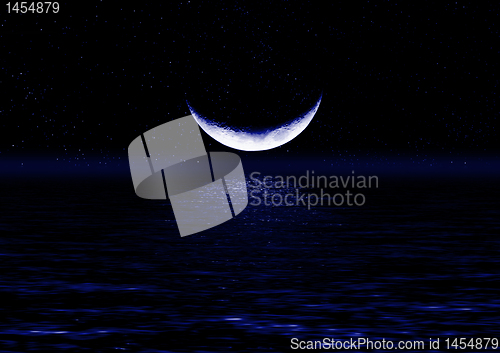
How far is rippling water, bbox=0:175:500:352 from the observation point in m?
22.5

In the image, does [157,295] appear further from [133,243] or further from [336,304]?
[133,243]

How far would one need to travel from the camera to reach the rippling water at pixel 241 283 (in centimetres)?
2250

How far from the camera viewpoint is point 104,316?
24.4 meters

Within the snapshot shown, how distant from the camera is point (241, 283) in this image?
30.4m

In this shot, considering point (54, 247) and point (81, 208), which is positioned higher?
point (81, 208)

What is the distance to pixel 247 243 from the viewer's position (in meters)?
44.1

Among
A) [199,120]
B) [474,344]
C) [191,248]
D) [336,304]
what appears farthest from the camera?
[199,120]

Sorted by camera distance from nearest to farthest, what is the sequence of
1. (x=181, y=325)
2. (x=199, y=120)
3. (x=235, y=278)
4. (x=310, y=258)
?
(x=181, y=325) → (x=235, y=278) → (x=310, y=258) → (x=199, y=120)

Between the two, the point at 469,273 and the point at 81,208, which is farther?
the point at 81,208

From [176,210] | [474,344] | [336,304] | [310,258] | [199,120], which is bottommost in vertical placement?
[474,344]

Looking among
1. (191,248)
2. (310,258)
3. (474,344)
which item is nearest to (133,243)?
(191,248)

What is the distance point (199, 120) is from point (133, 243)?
4701 centimetres

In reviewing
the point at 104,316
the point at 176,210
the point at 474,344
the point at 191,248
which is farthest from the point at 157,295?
the point at 176,210

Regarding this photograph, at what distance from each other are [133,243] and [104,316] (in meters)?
19.4
